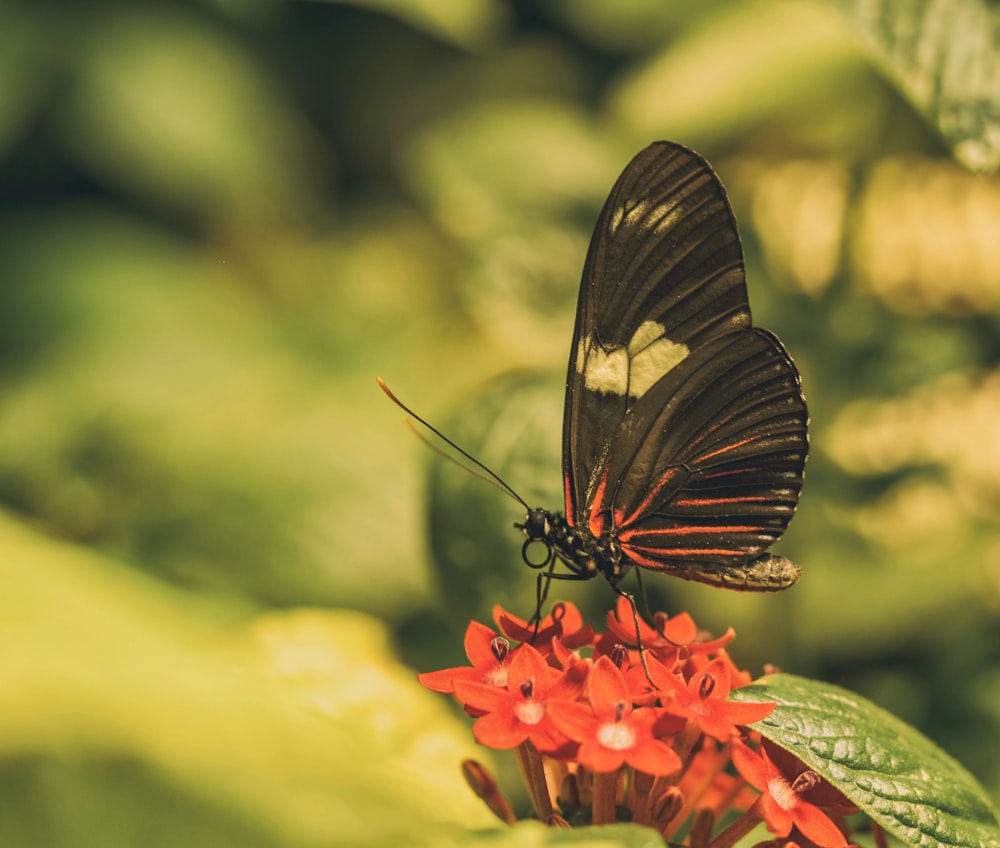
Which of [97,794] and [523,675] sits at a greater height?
[523,675]

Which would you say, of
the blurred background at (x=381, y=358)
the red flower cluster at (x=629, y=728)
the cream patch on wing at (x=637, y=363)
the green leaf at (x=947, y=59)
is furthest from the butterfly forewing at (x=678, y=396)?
the green leaf at (x=947, y=59)

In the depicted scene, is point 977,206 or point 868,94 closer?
point 977,206

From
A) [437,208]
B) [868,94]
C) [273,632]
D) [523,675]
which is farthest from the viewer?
[437,208]

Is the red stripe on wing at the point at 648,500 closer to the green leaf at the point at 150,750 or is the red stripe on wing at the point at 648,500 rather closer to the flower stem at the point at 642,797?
the flower stem at the point at 642,797

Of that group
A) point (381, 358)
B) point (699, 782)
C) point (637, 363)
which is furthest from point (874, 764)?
point (381, 358)

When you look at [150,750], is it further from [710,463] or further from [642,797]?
[710,463]

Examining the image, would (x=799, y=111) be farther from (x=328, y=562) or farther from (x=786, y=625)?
(x=328, y=562)

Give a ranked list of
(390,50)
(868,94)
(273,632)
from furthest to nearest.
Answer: (390,50), (868,94), (273,632)

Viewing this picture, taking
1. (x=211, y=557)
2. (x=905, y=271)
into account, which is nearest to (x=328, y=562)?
(x=211, y=557)
